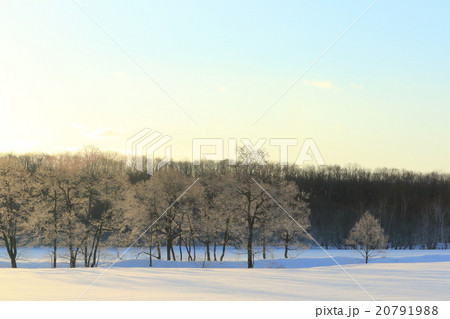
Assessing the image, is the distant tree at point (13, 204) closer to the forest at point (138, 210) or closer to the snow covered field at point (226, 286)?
the forest at point (138, 210)

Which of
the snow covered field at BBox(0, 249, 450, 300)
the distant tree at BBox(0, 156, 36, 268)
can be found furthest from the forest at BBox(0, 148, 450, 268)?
the snow covered field at BBox(0, 249, 450, 300)

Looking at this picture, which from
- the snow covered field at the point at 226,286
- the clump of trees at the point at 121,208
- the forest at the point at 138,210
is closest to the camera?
the snow covered field at the point at 226,286

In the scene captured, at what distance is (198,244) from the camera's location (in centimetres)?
6762

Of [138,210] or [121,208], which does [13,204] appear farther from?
[138,210]

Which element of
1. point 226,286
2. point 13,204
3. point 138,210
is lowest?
point 226,286

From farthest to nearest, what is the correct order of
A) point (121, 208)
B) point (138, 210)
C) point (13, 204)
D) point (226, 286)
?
1. point (138, 210)
2. point (121, 208)
3. point (13, 204)
4. point (226, 286)

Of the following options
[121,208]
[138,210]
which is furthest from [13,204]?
[138,210]

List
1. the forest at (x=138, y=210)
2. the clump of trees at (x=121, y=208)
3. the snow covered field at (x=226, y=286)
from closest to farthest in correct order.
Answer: the snow covered field at (x=226, y=286), the clump of trees at (x=121, y=208), the forest at (x=138, y=210)

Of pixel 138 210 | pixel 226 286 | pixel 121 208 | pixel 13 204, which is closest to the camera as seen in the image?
pixel 226 286

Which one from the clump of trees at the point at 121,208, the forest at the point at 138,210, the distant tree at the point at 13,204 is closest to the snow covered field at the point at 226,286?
the clump of trees at the point at 121,208

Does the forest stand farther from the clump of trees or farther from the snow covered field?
the snow covered field
